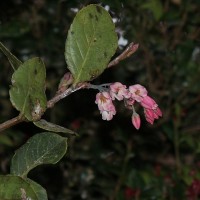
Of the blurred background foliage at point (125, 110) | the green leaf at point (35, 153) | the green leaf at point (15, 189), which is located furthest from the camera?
the blurred background foliage at point (125, 110)

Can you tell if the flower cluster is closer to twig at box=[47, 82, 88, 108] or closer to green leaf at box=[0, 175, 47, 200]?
twig at box=[47, 82, 88, 108]

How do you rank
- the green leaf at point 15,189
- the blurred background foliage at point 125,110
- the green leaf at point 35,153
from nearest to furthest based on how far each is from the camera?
1. the green leaf at point 15,189
2. the green leaf at point 35,153
3. the blurred background foliage at point 125,110

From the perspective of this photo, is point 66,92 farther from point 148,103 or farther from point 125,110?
point 125,110

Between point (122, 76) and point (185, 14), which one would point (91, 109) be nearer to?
point (122, 76)

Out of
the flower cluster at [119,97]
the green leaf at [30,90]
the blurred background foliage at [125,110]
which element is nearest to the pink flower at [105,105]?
the flower cluster at [119,97]

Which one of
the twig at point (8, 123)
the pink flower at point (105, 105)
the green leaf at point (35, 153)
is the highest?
the twig at point (8, 123)

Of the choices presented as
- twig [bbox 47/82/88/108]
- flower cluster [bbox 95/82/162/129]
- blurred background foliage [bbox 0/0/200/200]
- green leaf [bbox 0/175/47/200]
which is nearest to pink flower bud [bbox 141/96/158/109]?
flower cluster [bbox 95/82/162/129]

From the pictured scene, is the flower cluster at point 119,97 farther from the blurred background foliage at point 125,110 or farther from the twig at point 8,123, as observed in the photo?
the blurred background foliage at point 125,110
